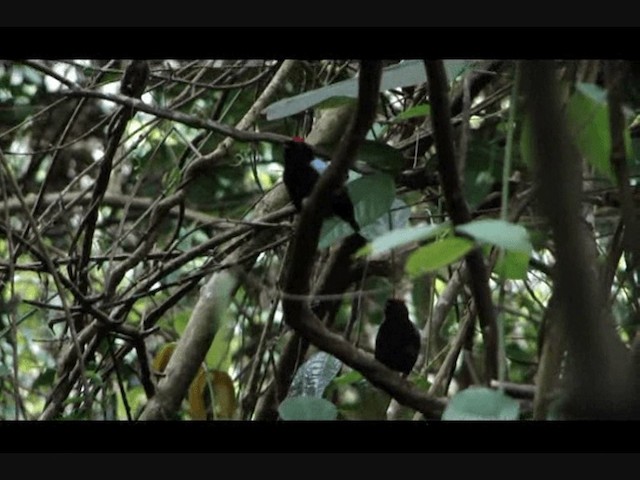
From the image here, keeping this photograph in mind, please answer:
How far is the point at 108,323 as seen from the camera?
131 centimetres

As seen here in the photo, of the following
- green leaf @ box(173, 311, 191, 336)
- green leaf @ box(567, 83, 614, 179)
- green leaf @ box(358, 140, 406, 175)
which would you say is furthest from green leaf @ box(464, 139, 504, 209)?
green leaf @ box(173, 311, 191, 336)

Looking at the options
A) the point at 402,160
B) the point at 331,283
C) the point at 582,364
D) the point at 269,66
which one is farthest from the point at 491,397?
the point at 269,66

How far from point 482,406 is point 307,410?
0.78 ft

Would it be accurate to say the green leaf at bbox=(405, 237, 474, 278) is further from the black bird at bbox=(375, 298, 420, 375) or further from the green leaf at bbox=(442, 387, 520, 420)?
the black bird at bbox=(375, 298, 420, 375)

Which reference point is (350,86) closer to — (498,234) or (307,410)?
(307,410)

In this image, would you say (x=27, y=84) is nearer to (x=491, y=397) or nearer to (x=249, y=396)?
(x=249, y=396)

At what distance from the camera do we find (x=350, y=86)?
1.19 meters

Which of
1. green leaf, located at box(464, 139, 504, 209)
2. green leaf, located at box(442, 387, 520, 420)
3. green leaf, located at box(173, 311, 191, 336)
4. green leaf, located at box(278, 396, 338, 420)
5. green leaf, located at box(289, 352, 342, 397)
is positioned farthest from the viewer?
green leaf, located at box(173, 311, 191, 336)

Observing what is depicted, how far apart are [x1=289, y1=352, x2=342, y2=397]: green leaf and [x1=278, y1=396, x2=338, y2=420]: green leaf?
27cm

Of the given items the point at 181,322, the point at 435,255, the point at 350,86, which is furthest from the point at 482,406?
the point at 181,322

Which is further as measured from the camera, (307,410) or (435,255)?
(307,410)

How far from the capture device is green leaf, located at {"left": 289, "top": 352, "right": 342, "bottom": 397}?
1.35 metres

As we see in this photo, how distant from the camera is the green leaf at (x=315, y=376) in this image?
1.35m

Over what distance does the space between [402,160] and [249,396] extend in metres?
0.59
